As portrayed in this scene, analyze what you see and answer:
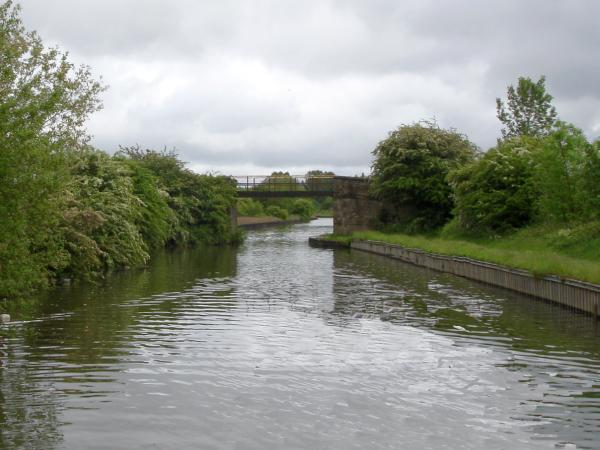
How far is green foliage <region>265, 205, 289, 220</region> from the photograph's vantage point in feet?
461

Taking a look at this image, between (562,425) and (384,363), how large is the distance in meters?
4.80

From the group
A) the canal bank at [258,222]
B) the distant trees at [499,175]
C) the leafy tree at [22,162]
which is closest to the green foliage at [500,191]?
the distant trees at [499,175]

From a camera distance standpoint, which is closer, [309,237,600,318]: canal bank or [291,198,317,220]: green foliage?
[309,237,600,318]: canal bank

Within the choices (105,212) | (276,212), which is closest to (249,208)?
(276,212)

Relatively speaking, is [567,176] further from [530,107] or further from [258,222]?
[258,222]

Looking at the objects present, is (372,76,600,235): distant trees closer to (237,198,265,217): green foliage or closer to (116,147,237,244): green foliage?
(116,147,237,244): green foliage

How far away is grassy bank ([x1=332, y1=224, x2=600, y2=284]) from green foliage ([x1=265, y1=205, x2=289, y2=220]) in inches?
3649

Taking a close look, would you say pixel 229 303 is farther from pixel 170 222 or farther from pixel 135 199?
pixel 170 222

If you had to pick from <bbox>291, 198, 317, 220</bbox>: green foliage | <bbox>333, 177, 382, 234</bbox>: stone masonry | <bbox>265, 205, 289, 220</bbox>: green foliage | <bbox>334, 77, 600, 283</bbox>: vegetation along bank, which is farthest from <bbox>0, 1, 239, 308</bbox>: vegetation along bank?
<bbox>291, 198, 317, 220</bbox>: green foliage

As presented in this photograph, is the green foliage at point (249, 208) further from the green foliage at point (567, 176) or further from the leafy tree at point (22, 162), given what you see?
the leafy tree at point (22, 162)

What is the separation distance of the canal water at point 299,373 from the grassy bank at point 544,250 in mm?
1311

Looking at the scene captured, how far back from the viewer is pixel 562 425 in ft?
36.1

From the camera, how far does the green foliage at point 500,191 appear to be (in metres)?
43.6

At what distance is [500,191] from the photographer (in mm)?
44531
